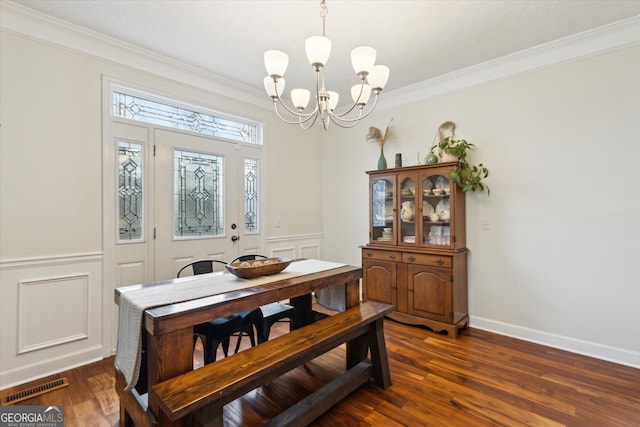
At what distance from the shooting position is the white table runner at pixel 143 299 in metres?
1.51

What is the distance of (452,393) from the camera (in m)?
2.13

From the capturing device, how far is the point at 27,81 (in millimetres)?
2342

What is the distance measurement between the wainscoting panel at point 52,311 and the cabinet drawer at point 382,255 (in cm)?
280

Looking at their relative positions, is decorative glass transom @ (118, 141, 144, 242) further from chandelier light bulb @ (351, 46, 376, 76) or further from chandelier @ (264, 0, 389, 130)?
chandelier light bulb @ (351, 46, 376, 76)

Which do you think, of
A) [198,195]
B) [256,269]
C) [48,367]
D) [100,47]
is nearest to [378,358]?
[256,269]

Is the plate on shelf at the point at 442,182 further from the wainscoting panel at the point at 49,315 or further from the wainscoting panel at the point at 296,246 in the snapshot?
the wainscoting panel at the point at 49,315

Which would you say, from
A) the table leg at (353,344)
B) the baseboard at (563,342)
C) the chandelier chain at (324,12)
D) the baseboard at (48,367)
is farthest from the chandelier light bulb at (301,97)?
the baseboard at (563,342)

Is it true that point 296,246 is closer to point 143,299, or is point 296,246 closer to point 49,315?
point 49,315

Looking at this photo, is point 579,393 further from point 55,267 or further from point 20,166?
point 20,166

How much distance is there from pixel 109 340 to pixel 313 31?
10.6ft

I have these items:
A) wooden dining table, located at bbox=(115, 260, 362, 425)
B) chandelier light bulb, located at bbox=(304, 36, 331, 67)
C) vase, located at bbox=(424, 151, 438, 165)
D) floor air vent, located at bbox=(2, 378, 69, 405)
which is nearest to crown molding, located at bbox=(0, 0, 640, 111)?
vase, located at bbox=(424, 151, 438, 165)

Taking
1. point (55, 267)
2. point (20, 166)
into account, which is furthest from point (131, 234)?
point (20, 166)

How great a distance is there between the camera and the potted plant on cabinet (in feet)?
10.3

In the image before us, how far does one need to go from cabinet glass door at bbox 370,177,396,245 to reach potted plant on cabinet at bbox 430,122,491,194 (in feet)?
2.16
